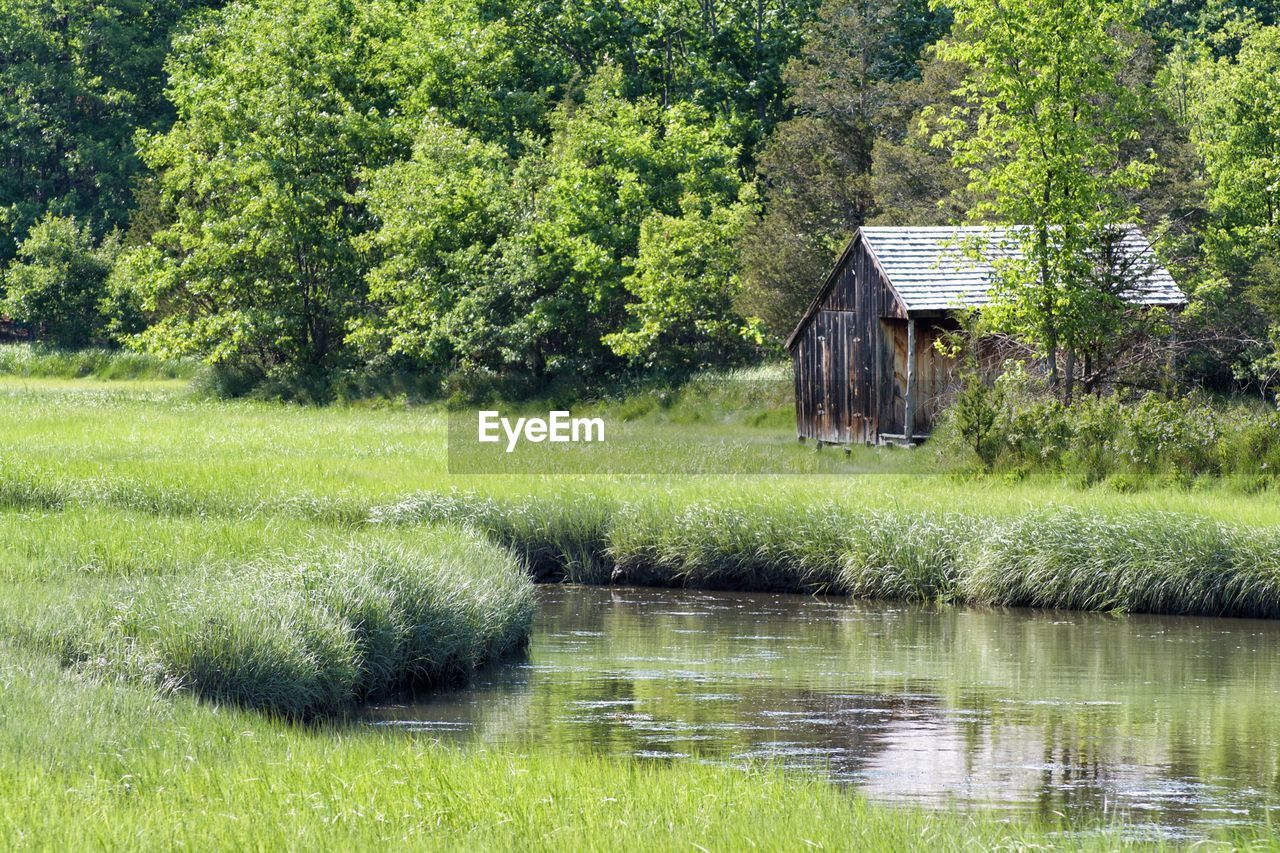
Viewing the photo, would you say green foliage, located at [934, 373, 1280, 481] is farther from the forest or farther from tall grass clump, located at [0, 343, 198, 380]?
tall grass clump, located at [0, 343, 198, 380]

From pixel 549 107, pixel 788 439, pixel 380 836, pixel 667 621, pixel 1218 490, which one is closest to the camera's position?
pixel 380 836

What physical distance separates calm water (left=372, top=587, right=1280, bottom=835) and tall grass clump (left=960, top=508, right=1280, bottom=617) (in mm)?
391

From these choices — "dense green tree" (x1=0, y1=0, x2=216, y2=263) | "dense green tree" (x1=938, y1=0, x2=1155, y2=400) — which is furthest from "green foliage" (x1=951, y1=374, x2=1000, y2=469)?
"dense green tree" (x1=0, y1=0, x2=216, y2=263)

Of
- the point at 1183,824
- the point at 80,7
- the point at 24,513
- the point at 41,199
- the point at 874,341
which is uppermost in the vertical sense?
the point at 80,7

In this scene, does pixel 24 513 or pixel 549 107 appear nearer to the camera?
pixel 24 513

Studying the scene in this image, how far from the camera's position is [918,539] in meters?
20.7

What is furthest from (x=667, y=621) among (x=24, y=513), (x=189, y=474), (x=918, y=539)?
(x=189, y=474)

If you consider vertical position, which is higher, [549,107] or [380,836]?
[549,107]

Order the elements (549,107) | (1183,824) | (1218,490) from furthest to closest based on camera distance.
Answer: (549,107), (1218,490), (1183,824)

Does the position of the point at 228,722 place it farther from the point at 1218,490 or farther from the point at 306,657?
the point at 1218,490

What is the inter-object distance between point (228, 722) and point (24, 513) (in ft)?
34.6

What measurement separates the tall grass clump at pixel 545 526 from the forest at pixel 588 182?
11.8 meters

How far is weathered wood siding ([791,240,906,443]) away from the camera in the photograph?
31.6m

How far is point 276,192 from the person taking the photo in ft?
157
